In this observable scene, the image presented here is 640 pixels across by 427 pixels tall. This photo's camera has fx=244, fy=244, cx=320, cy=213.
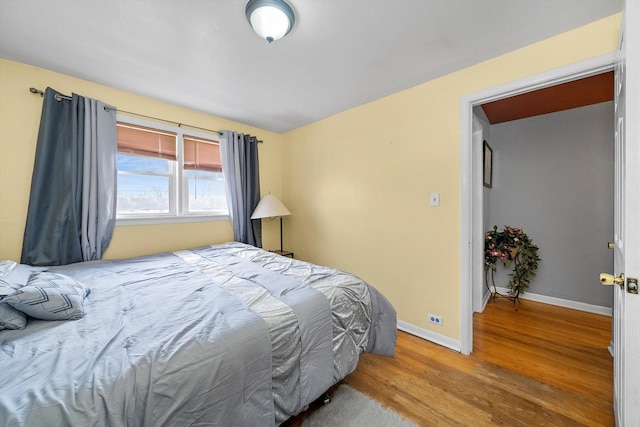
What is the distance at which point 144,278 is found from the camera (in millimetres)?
1723

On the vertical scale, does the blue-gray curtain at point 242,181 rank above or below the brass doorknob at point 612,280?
above

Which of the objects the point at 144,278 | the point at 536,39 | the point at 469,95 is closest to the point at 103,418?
the point at 144,278

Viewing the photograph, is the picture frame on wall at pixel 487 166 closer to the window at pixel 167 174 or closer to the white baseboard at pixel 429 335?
the white baseboard at pixel 429 335

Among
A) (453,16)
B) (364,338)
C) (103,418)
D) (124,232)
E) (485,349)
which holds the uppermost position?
(453,16)

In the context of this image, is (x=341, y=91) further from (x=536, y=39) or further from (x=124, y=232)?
(x=124, y=232)

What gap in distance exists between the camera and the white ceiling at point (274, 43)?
54.2 inches

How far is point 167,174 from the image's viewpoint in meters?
2.76

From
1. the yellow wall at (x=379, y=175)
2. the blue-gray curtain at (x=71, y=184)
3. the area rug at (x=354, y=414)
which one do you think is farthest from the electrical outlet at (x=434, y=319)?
the blue-gray curtain at (x=71, y=184)

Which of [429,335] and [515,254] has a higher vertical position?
[515,254]

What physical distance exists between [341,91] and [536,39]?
4.77ft

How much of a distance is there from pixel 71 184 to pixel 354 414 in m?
2.80

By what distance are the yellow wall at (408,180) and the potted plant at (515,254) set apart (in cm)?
144

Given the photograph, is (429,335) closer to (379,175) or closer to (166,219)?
(379,175)

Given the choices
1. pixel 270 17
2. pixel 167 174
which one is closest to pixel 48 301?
pixel 270 17
